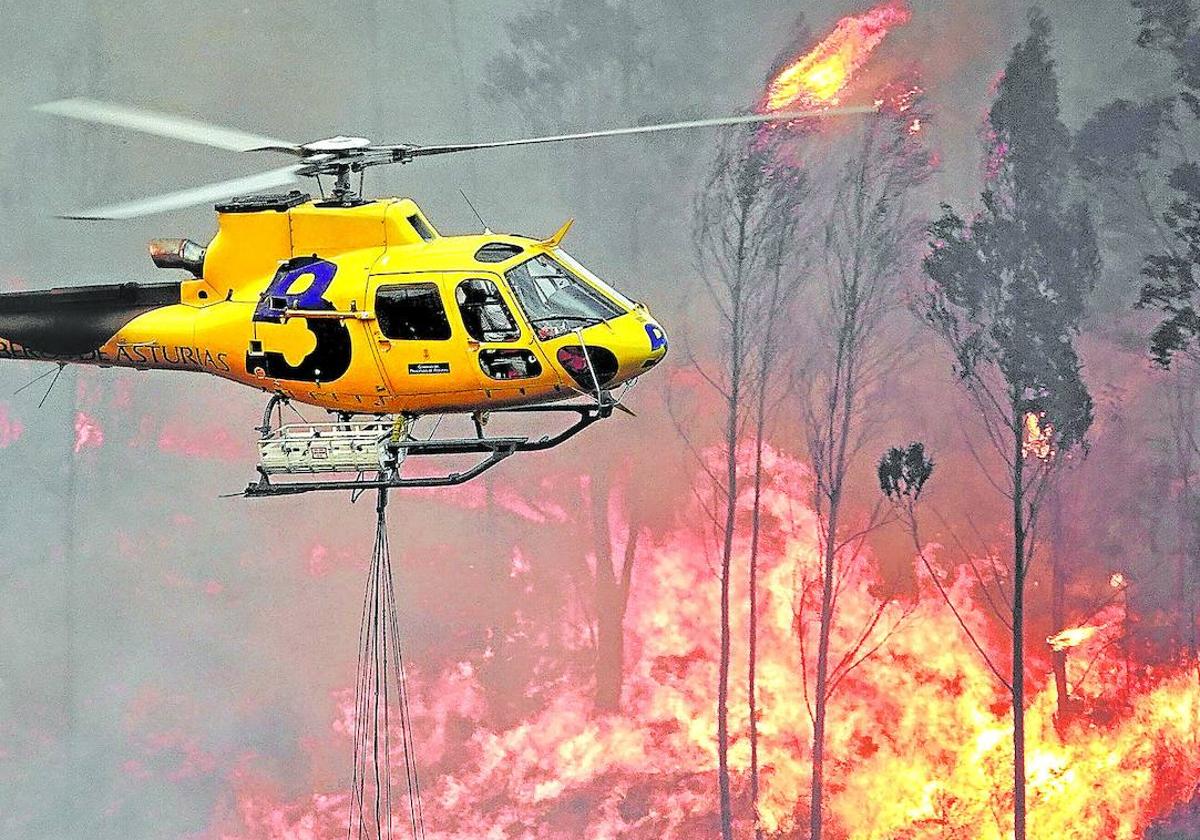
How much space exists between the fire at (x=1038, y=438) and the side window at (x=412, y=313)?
858cm

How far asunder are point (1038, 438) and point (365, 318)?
353 inches

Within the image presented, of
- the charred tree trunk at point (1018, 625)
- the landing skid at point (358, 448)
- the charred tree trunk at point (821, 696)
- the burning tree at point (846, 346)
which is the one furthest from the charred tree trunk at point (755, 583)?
the landing skid at point (358, 448)

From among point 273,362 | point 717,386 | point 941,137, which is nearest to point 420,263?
point 273,362

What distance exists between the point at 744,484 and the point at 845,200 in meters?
3.04

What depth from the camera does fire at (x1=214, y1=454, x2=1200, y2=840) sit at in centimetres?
1905

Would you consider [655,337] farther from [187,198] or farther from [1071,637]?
[1071,637]

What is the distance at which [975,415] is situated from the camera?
63.2 feet

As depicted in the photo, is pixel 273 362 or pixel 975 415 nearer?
pixel 273 362

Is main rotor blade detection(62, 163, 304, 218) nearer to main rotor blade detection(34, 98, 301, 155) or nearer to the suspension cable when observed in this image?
main rotor blade detection(34, 98, 301, 155)

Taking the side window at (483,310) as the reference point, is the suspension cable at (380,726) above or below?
below

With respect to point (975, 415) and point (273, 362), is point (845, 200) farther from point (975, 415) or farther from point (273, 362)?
point (273, 362)

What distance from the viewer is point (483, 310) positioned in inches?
488

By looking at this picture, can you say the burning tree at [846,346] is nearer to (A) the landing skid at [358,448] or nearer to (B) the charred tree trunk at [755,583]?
(B) the charred tree trunk at [755,583]

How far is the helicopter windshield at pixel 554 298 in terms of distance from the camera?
40.5 ft
